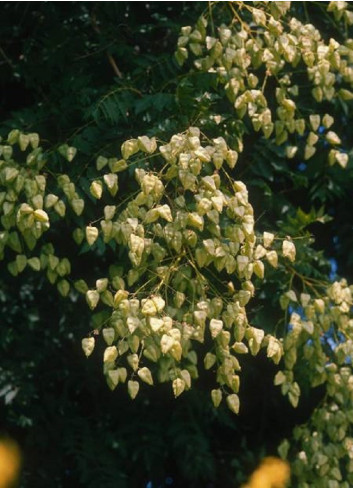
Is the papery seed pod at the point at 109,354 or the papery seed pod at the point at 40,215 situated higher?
the papery seed pod at the point at 40,215

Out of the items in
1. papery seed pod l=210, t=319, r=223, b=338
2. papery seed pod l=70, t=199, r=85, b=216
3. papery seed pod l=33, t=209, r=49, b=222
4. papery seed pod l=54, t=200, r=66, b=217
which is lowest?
papery seed pod l=210, t=319, r=223, b=338

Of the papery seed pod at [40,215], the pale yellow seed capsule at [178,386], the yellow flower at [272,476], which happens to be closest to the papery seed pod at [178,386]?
the pale yellow seed capsule at [178,386]

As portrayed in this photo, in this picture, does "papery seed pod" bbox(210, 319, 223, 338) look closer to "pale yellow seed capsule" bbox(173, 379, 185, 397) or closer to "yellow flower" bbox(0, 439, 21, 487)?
"pale yellow seed capsule" bbox(173, 379, 185, 397)

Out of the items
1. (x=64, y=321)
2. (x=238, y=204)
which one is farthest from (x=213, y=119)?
(x=64, y=321)

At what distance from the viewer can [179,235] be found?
2988mm

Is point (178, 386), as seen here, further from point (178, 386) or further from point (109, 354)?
point (109, 354)

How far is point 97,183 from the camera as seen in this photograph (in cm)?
310

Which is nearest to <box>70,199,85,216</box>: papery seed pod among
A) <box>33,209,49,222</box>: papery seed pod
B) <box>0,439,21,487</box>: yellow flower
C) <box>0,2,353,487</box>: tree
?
<box>0,2,353,487</box>: tree

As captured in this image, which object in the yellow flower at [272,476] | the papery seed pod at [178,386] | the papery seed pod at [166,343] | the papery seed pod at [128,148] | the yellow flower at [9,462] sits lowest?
the yellow flower at [272,476]

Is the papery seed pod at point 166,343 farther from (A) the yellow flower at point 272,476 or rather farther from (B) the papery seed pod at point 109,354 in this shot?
(A) the yellow flower at point 272,476

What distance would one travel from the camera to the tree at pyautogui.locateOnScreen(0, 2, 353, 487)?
10.0 ft

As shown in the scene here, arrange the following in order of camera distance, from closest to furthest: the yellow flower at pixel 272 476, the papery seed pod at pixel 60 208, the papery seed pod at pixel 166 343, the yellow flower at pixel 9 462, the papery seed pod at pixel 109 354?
1. the papery seed pod at pixel 166 343
2. the papery seed pod at pixel 109 354
3. the papery seed pod at pixel 60 208
4. the yellow flower at pixel 9 462
5. the yellow flower at pixel 272 476

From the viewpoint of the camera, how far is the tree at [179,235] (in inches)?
120

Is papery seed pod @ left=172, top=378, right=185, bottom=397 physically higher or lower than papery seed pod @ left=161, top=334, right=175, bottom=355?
lower
